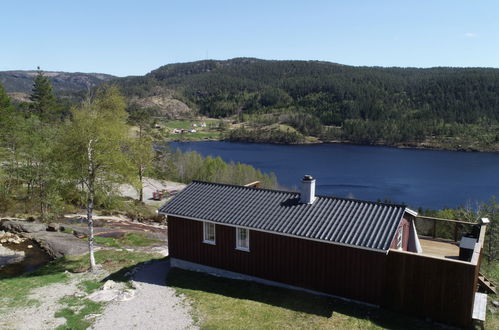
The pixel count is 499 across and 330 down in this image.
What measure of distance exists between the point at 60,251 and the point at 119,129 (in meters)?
8.51

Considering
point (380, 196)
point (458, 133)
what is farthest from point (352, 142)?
point (380, 196)

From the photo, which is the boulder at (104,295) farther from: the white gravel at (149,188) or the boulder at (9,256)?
the white gravel at (149,188)

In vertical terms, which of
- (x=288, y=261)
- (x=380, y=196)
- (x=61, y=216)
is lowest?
(x=380, y=196)

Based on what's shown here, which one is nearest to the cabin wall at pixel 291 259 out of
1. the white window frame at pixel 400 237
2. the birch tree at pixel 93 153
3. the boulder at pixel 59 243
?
the white window frame at pixel 400 237

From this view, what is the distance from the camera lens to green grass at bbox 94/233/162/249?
2392 centimetres

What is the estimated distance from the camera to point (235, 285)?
15.8m

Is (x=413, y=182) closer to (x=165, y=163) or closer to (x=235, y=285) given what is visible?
(x=165, y=163)

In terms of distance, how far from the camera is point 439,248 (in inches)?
649

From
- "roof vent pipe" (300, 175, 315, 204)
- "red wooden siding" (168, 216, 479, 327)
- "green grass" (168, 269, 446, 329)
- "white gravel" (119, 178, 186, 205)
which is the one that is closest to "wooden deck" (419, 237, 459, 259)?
"red wooden siding" (168, 216, 479, 327)

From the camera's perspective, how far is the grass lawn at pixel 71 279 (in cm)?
1396

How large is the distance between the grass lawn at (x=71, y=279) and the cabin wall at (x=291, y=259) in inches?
130

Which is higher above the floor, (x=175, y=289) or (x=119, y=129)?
(x=119, y=129)

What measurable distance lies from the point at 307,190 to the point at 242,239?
3.35m

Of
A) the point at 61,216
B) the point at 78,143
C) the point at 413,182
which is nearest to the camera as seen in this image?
the point at 78,143
